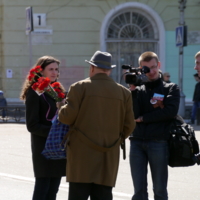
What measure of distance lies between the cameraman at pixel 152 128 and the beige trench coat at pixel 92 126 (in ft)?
2.88

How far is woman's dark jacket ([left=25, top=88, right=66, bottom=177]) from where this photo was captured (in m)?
4.92

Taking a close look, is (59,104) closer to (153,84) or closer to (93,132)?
(93,132)

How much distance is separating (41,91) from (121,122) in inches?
32.6

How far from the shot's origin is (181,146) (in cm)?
520

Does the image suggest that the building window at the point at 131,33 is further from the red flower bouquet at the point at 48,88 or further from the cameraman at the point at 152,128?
the red flower bouquet at the point at 48,88

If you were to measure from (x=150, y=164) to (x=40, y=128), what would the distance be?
3.97ft

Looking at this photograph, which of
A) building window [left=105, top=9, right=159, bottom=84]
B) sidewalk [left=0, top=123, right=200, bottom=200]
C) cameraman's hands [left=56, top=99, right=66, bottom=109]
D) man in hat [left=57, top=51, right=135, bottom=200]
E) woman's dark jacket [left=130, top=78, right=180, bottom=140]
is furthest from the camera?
building window [left=105, top=9, right=159, bottom=84]

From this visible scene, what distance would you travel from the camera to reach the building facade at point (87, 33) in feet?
68.3

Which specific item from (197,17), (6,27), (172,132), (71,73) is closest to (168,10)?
(197,17)

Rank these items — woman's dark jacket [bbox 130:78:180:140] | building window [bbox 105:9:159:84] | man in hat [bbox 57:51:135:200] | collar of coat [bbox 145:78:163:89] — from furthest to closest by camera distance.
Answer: building window [bbox 105:9:159:84] < collar of coat [bbox 145:78:163:89] < woman's dark jacket [bbox 130:78:180:140] < man in hat [bbox 57:51:135:200]

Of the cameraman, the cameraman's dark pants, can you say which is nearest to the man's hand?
the cameraman

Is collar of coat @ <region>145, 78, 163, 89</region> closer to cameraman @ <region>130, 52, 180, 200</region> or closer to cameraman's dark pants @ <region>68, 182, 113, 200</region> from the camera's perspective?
cameraman @ <region>130, 52, 180, 200</region>

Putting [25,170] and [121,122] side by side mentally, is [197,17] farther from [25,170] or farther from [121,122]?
[121,122]

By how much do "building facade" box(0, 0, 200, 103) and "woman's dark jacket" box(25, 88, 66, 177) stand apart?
15.9 meters
